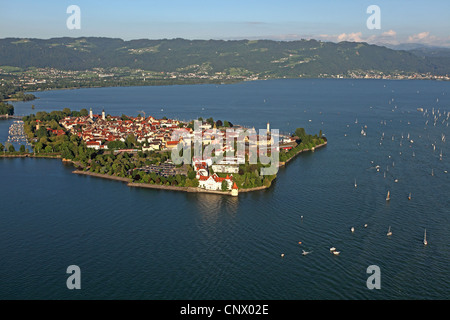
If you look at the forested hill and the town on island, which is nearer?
the town on island

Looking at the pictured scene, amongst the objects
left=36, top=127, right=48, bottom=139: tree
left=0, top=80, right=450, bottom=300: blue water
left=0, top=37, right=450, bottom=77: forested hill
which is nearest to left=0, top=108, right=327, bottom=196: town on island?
left=36, top=127, right=48, bottom=139: tree

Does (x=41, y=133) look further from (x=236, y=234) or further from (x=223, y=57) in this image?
(x=223, y=57)

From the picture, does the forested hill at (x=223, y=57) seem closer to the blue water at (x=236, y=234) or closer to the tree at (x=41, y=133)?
the tree at (x=41, y=133)

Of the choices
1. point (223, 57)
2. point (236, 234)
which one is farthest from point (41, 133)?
point (223, 57)

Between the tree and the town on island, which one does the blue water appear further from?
the tree

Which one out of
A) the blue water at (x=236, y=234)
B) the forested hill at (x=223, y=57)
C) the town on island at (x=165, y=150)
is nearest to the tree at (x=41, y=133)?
the town on island at (x=165, y=150)

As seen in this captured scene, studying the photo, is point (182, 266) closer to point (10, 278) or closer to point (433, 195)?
point (10, 278)
